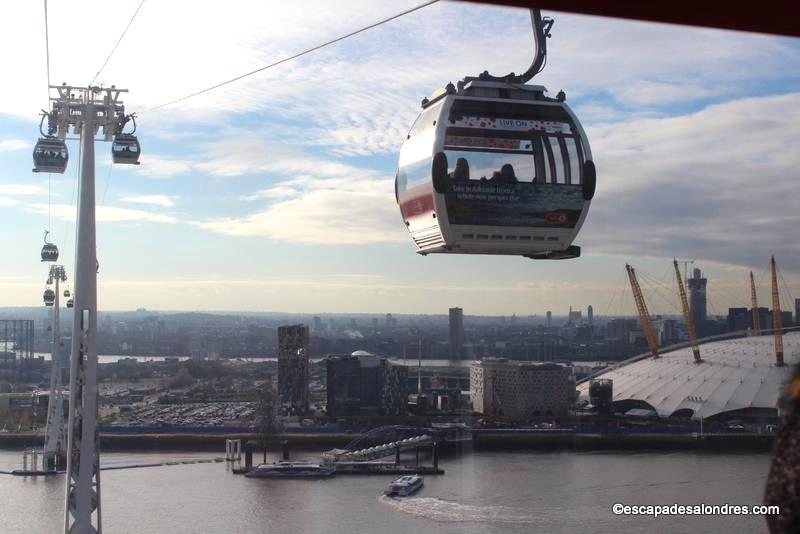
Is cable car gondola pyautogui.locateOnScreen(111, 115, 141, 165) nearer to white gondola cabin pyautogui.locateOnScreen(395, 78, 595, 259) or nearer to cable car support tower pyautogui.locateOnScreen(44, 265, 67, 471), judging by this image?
white gondola cabin pyautogui.locateOnScreen(395, 78, 595, 259)

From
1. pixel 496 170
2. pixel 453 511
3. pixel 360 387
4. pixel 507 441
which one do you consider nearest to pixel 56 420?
pixel 453 511

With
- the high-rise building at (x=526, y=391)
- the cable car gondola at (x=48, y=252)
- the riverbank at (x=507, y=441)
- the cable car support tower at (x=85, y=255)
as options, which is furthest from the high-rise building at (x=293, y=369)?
the cable car support tower at (x=85, y=255)

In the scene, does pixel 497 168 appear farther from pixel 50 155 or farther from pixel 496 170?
pixel 50 155

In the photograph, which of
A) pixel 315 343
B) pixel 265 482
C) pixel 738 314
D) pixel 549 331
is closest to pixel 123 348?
pixel 315 343

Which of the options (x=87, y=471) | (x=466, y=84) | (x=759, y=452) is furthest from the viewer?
(x=759, y=452)

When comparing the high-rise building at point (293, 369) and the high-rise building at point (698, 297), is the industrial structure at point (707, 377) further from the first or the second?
the high-rise building at point (293, 369)

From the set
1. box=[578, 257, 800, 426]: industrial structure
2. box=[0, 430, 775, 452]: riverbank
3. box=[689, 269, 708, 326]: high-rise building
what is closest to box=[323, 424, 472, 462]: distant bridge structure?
box=[0, 430, 775, 452]: riverbank

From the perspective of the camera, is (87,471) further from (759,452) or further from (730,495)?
(759,452)
